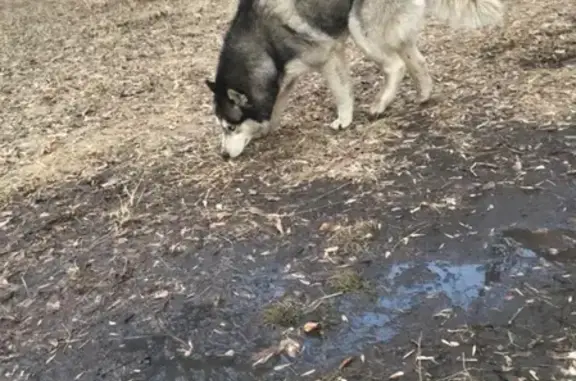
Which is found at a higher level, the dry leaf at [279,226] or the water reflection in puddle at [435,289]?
the water reflection in puddle at [435,289]

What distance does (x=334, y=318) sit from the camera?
368cm

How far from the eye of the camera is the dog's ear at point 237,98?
5.73m

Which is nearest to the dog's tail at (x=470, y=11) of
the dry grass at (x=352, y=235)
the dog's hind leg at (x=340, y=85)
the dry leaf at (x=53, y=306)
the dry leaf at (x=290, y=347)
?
the dog's hind leg at (x=340, y=85)

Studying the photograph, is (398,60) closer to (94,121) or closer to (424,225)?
(424,225)

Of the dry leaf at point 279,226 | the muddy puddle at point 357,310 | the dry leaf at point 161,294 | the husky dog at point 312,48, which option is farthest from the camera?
the husky dog at point 312,48

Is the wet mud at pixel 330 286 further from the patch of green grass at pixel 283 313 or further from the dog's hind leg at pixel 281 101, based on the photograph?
the dog's hind leg at pixel 281 101

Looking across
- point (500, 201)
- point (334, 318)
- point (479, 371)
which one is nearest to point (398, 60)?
point (500, 201)

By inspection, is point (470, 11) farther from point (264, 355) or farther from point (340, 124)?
point (264, 355)

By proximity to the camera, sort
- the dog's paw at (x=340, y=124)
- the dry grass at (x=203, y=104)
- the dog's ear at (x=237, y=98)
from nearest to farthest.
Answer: the dry grass at (x=203, y=104) → the dog's ear at (x=237, y=98) → the dog's paw at (x=340, y=124)

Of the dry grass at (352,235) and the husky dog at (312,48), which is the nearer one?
the dry grass at (352,235)

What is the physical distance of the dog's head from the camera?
577 centimetres

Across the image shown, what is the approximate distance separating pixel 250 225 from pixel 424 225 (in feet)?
3.83

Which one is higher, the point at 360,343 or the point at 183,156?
the point at 360,343

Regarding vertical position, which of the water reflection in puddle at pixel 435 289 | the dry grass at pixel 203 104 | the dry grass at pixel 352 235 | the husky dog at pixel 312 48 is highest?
the husky dog at pixel 312 48
